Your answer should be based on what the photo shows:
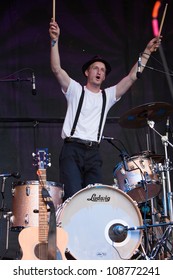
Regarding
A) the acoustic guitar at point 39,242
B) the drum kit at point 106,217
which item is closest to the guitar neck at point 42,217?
the acoustic guitar at point 39,242

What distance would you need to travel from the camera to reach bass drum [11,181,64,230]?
4047 millimetres

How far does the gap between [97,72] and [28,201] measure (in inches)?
55.6

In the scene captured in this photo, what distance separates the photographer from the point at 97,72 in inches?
180

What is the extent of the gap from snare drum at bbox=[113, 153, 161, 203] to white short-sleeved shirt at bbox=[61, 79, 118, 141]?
1.50 ft

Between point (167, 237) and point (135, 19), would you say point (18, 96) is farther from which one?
point (167, 237)

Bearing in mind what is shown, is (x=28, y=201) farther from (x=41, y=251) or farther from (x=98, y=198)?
(x=41, y=251)

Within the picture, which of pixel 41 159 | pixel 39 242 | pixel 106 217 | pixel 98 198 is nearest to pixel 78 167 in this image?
pixel 98 198

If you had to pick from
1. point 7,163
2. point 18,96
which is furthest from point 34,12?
point 7,163

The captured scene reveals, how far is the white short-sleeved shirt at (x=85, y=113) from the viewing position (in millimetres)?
4215

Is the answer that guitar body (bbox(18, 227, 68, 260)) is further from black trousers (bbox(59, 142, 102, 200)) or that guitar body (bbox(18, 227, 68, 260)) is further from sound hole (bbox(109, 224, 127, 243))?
black trousers (bbox(59, 142, 102, 200))

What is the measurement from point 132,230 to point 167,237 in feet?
1.02

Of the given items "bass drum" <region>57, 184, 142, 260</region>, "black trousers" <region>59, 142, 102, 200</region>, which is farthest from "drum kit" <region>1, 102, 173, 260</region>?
"black trousers" <region>59, 142, 102, 200</region>

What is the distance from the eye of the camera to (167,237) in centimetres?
384

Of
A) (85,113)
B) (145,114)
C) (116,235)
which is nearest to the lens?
(116,235)
